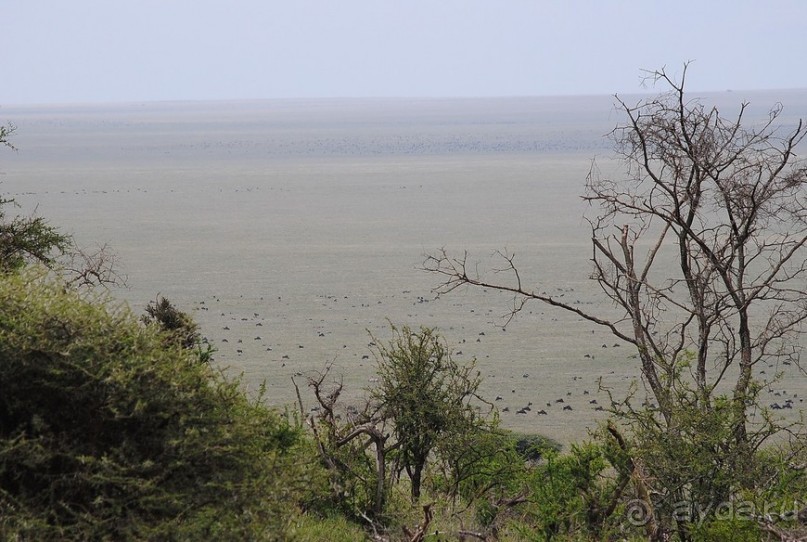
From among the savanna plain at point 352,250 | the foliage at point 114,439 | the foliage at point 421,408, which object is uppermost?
the foliage at point 114,439

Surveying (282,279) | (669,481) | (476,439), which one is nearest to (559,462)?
(476,439)

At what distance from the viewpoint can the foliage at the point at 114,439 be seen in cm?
481

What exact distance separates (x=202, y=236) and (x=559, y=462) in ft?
118

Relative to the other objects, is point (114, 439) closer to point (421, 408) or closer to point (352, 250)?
point (421, 408)

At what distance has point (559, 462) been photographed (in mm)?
9953

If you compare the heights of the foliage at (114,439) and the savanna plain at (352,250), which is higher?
the foliage at (114,439)

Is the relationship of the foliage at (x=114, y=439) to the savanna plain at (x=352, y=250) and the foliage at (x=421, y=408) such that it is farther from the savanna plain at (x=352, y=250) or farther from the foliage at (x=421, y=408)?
the foliage at (x=421, y=408)

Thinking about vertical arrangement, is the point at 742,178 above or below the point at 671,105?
below

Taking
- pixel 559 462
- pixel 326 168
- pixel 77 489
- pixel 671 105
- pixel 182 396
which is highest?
pixel 671 105

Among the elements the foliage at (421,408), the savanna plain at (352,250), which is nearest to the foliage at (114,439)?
the savanna plain at (352,250)

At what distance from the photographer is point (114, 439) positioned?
16.6 ft

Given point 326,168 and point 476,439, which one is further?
point 326,168

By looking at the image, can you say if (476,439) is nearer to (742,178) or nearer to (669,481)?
(669,481)

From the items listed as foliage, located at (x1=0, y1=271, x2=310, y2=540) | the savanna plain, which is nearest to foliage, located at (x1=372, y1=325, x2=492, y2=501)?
the savanna plain
